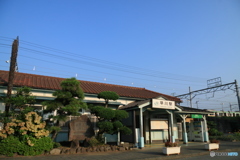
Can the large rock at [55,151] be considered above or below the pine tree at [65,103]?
below

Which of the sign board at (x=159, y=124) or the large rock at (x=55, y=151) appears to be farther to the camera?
the sign board at (x=159, y=124)

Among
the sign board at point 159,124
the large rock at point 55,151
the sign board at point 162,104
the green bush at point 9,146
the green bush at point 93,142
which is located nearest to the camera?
the green bush at point 9,146

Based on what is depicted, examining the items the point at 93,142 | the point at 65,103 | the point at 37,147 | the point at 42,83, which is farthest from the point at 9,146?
the point at 42,83

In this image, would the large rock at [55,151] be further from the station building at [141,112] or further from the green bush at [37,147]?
the station building at [141,112]

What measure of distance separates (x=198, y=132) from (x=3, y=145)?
14.7 m

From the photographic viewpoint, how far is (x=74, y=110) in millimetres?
9477

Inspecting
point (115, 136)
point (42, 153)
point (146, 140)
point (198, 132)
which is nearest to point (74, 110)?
point (42, 153)

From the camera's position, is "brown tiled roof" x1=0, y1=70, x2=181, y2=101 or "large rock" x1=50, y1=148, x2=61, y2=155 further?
"brown tiled roof" x1=0, y1=70, x2=181, y2=101

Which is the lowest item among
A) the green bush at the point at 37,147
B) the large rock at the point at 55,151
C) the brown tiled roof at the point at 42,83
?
Result: the large rock at the point at 55,151

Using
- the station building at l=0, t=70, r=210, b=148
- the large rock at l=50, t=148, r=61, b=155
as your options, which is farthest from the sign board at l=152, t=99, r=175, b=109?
the large rock at l=50, t=148, r=61, b=155

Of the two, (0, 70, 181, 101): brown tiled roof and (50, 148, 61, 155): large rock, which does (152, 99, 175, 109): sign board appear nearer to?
(0, 70, 181, 101): brown tiled roof

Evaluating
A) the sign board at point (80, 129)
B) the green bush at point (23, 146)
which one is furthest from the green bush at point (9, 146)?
the sign board at point (80, 129)

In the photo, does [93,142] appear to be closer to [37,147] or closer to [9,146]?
[37,147]

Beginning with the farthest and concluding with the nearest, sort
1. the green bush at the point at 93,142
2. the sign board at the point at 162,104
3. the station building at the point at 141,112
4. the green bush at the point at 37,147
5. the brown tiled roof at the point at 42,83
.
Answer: the sign board at the point at 162,104 → the brown tiled roof at the point at 42,83 → the station building at the point at 141,112 → the green bush at the point at 93,142 → the green bush at the point at 37,147
